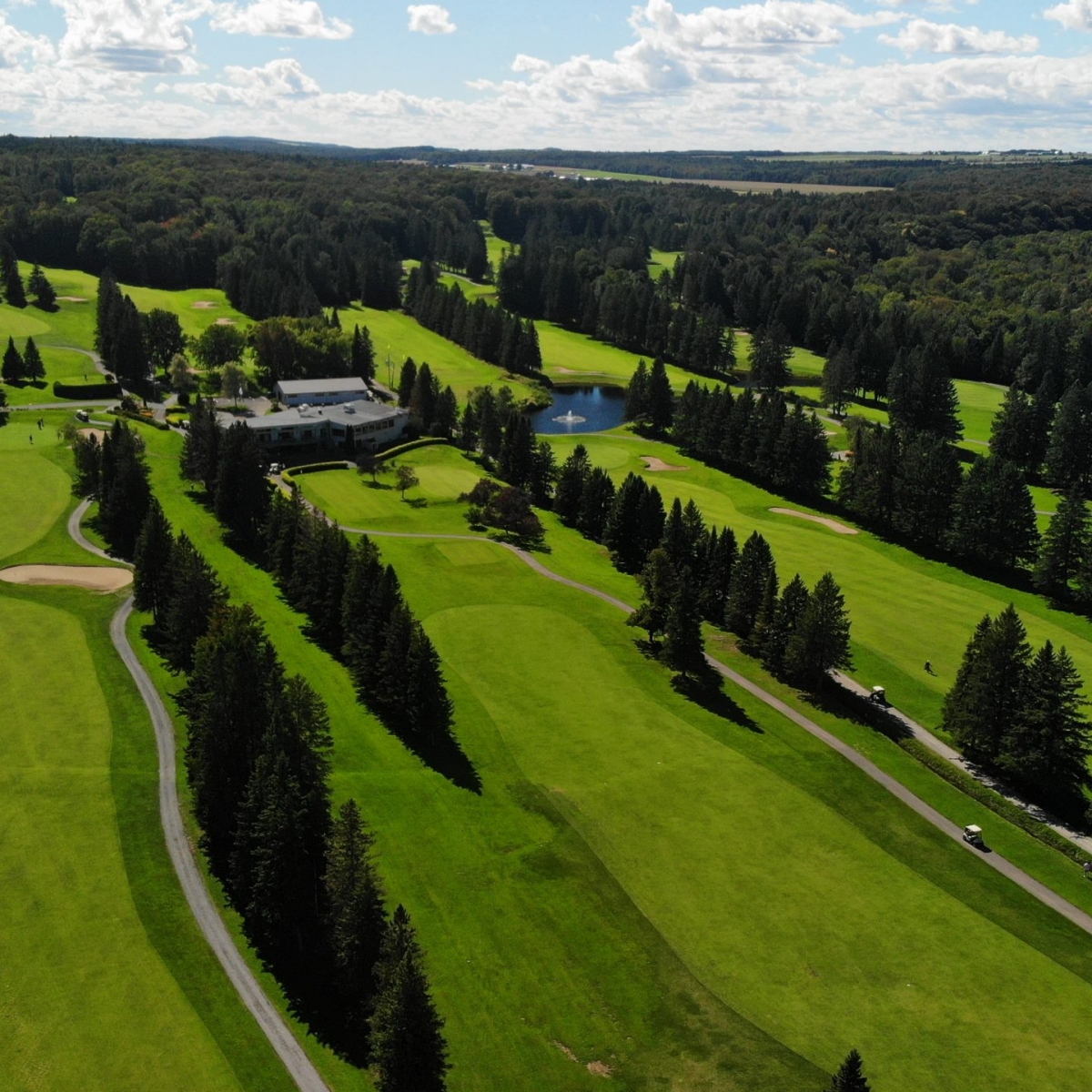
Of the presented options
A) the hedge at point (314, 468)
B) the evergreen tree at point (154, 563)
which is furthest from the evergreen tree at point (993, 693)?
the hedge at point (314, 468)

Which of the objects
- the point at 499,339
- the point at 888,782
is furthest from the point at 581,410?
the point at 888,782

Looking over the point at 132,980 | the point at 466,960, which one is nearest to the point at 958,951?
the point at 466,960

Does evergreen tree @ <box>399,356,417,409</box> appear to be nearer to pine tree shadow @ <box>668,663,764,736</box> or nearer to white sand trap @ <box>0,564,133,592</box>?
Result: white sand trap @ <box>0,564,133,592</box>

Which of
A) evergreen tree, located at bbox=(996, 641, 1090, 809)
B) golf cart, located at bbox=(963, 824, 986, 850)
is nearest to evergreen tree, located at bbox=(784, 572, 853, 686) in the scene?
evergreen tree, located at bbox=(996, 641, 1090, 809)

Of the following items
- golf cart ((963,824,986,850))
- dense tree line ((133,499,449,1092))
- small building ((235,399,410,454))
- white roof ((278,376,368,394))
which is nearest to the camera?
dense tree line ((133,499,449,1092))

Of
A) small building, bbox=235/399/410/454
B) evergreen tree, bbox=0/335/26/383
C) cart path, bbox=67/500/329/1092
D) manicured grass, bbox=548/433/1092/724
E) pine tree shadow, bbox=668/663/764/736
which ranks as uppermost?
evergreen tree, bbox=0/335/26/383

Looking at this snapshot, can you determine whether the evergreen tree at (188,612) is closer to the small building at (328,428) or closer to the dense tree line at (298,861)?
→ the dense tree line at (298,861)

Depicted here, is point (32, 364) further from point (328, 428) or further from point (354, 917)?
point (354, 917)
